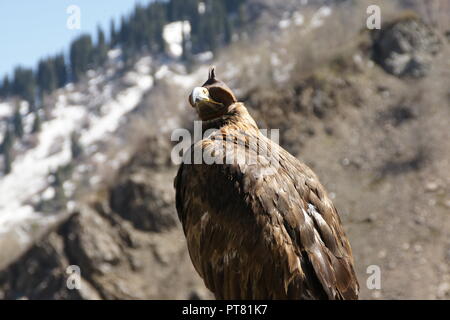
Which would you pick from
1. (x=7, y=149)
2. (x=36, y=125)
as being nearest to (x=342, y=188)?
(x=7, y=149)

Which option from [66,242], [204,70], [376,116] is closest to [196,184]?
[66,242]

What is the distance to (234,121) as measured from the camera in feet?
23.8

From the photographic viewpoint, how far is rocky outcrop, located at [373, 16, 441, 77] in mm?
44969

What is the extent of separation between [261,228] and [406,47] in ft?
143

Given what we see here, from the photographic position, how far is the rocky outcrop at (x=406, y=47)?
45.0 m

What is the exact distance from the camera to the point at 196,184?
21.6 ft

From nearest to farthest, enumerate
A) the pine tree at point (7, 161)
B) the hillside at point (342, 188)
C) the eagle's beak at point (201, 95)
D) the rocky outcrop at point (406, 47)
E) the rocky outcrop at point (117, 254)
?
the eagle's beak at point (201, 95) < the hillside at point (342, 188) < the rocky outcrop at point (117, 254) < the rocky outcrop at point (406, 47) < the pine tree at point (7, 161)

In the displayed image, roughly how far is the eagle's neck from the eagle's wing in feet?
1.08

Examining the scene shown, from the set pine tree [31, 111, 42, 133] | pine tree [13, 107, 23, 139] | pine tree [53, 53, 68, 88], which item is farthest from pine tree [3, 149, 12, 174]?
pine tree [53, 53, 68, 88]

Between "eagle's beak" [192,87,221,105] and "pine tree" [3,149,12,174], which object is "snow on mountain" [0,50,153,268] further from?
"eagle's beak" [192,87,221,105]

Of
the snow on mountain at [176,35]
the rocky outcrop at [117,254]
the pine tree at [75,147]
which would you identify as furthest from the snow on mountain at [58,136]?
the rocky outcrop at [117,254]

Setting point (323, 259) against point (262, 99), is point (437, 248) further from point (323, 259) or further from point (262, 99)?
point (323, 259)

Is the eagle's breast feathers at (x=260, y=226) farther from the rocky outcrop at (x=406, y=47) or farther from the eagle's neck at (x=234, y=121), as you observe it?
the rocky outcrop at (x=406, y=47)

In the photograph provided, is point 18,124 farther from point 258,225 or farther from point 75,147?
point 258,225
